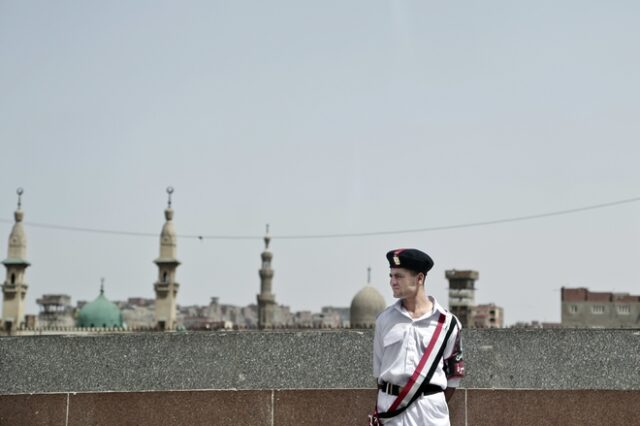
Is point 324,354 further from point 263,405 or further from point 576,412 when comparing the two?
point 576,412

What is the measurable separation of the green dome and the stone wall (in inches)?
2931

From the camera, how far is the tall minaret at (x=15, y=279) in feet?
237

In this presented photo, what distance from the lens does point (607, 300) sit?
9350 centimetres

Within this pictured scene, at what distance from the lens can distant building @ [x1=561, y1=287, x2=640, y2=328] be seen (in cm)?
9138

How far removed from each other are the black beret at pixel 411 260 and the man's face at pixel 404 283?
0.02 metres

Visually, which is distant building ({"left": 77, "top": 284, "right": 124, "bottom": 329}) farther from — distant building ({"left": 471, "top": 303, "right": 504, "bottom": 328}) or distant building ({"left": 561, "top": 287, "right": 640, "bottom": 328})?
distant building ({"left": 471, "top": 303, "right": 504, "bottom": 328})

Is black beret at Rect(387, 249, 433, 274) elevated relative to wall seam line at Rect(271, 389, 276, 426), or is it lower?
elevated

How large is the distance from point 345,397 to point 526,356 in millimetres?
1160

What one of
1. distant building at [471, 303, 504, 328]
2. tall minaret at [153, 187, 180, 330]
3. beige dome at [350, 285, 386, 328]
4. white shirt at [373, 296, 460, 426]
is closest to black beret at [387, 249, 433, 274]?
white shirt at [373, 296, 460, 426]

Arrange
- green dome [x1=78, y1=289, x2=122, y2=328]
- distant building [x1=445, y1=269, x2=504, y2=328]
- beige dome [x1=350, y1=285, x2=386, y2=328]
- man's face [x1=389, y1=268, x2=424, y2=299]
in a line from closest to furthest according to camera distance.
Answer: man's face [x1=389, y1=268, x2=424, y2=299] < green dome [x1=78, y1=289, x2=122, y2=328] < beige dome [x1=350, y1=285, x2=386, y2=328] < distant building [x1=445, y1=269, x2=504, y2=328]

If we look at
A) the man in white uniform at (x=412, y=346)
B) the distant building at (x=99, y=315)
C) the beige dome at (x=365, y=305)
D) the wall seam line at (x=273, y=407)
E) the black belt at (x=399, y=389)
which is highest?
the beige dome at (x=365, y=305)

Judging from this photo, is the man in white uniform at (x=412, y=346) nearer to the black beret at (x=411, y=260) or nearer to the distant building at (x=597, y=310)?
the black beret at (x=411, y=260)

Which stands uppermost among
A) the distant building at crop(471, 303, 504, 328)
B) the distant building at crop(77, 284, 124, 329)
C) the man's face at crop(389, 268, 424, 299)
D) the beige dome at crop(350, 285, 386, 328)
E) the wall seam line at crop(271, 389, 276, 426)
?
the distant building at crop(471, 303, 504, 328)

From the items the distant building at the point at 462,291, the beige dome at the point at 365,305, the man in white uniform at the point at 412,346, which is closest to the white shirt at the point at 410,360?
the man in white uniform at the point at 412,346
